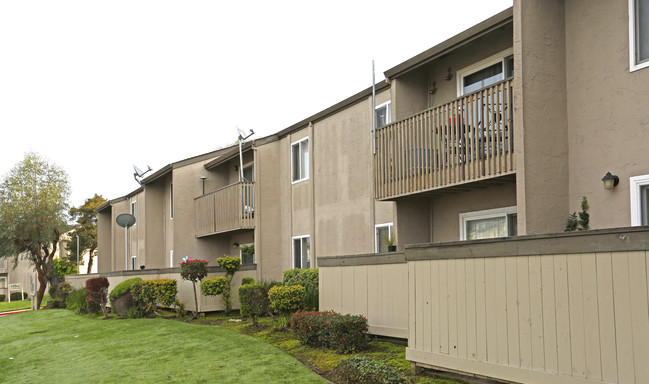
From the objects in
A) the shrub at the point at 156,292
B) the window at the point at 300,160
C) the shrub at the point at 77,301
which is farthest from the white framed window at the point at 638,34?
the shrub at the point at 77,301

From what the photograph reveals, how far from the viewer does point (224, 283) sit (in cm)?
1816

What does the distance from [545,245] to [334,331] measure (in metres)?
4.93

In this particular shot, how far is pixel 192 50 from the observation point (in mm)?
26172

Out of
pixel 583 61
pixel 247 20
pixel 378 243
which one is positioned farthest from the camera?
pixel 247 20

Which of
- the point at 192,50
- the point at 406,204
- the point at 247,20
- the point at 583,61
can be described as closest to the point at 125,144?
the point at 192,50

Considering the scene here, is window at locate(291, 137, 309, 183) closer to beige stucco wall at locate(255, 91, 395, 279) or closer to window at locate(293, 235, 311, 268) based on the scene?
beige stucco wall at locate(255, 91, 395, 279)

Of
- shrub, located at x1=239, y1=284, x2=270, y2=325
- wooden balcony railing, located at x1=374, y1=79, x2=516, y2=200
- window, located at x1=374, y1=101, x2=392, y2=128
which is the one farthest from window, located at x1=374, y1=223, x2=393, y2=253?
shrub, located at x1=239, y1=284, x2=270, y2=325

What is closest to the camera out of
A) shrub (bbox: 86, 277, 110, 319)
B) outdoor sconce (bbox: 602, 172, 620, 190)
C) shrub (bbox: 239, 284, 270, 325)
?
outdoor sconce (bbox: 602, 172, 620, 190)

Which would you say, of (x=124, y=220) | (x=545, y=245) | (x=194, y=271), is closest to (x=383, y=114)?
(x=194, y=271)

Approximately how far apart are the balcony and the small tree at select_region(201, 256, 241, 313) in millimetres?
2955

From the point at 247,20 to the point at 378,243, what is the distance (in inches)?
445

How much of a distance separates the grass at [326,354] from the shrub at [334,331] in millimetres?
148

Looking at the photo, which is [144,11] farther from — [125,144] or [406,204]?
[125,144]

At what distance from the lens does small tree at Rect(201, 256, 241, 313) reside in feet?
58.5
